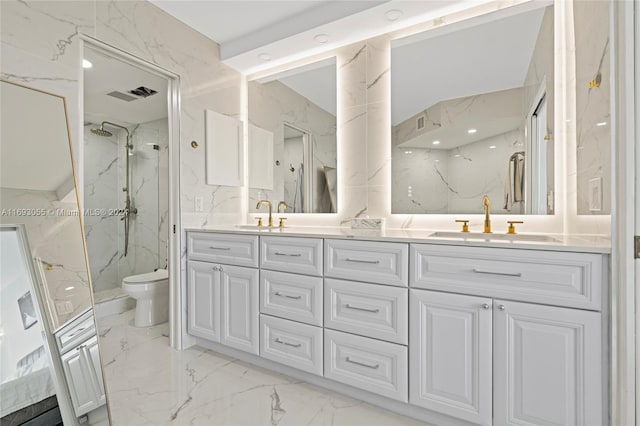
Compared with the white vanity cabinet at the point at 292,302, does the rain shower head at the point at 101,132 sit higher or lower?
higher

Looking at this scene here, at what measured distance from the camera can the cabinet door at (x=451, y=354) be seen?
137cm

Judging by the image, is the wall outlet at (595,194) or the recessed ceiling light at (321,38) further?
the recessed ceiling light at (321,38)

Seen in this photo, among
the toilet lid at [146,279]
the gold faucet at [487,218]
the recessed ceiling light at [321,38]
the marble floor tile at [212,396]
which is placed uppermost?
the recessed ceiling light at [321,38]

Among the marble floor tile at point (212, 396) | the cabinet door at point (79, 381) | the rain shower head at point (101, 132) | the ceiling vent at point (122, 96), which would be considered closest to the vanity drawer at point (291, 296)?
the marble floor tile at point (212, 396)

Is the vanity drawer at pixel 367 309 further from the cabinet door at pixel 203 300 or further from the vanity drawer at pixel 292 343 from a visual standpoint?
the cabinet door at pixel 203 300

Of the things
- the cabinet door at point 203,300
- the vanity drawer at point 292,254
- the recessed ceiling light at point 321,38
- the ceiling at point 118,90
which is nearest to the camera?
the vanity drawer at point 292,254

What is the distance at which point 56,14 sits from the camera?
1.71 meters

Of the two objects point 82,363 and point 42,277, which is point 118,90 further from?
point 82,363

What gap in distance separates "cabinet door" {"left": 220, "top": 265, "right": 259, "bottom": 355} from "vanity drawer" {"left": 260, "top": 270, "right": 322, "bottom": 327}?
82mm

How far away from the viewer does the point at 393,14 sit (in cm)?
209

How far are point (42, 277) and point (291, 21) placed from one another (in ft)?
7.38

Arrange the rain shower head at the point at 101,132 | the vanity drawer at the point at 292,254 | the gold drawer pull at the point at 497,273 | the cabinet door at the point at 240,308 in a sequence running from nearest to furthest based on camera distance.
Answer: the gold drawer pull at the point at 497,273, the vanity drawer at the point at 292,254, the cabinet door at the point at 240,308, the rain shower head at the point at 101,132

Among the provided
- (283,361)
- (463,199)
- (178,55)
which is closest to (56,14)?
(178,55)

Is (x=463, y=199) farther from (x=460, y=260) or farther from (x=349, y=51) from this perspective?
(x=349, y=51)
